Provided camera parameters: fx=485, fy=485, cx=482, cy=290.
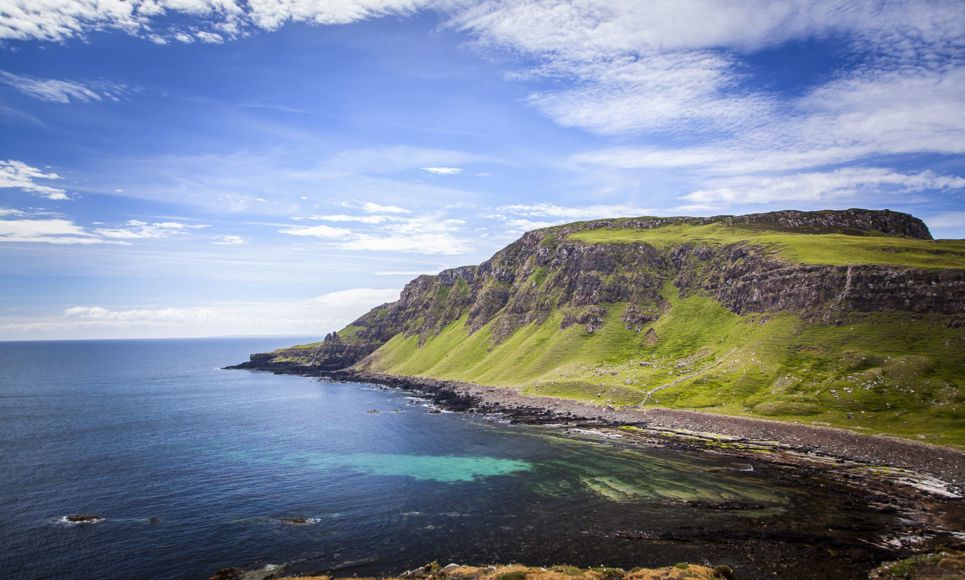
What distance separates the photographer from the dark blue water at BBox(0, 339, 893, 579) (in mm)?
51031

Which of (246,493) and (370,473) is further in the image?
(370,473)

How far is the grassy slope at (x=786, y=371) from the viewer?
10375 centimetres

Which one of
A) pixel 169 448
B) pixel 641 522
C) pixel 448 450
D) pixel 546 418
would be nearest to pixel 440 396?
pixel 546 418

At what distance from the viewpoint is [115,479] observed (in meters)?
78.2

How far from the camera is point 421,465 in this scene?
92.9 meters

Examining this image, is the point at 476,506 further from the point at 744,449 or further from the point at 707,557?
the point at 744,449

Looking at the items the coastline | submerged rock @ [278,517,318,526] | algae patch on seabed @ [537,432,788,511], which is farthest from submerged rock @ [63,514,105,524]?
the coastline

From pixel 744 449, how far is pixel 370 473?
7289 cm

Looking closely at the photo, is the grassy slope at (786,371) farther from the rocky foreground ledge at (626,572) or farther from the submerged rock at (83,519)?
the submerged rock at (83,519)

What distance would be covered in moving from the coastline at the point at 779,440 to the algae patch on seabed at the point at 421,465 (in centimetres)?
3795

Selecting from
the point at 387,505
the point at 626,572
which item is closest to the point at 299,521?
the point at 387,505

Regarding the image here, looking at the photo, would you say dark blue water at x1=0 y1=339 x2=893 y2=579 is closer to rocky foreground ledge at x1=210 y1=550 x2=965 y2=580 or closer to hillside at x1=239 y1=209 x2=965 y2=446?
rocky foreground ledge at x1=210 y1=550 x2=965 y2=580

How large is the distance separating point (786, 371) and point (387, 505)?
114436 millimetres

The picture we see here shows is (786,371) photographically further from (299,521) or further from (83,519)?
(83,519)
